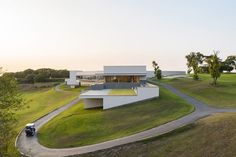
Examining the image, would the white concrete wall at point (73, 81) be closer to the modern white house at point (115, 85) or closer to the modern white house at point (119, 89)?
the modern white house at point (115, 85)

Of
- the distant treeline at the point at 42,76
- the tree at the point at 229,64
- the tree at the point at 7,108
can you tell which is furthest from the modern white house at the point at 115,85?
the distant treeline at the point at 42,76

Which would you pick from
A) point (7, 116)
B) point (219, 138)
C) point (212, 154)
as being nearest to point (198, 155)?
point (212, 154)

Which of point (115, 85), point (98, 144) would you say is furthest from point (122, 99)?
point (115, 85)

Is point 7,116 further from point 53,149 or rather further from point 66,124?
point 66,124

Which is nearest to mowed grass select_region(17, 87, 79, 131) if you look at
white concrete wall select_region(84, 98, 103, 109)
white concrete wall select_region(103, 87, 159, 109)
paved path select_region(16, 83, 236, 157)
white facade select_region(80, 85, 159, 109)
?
paved path select_region(16, 83, 236, 157)

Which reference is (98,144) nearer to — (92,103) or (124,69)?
(92,103)

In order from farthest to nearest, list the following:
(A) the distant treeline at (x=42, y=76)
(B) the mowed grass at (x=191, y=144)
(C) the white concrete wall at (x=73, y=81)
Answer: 1. (A) the distant treeline at (x=42, y=76)
2. (C) the white concrete wall at (x=73, y=81)
3. (B) the mowed grass at (x=191, y=144)
